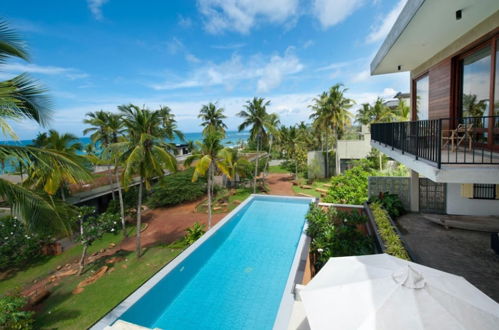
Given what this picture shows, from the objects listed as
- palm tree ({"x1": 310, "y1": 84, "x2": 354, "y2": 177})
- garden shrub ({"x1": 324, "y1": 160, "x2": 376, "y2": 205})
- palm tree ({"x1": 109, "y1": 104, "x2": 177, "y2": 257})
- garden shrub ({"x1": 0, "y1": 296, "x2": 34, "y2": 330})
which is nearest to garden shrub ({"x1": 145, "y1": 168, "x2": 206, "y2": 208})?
palm tree ({"x1": 109, "y1": 104, "x2": 177, "y2": 257})

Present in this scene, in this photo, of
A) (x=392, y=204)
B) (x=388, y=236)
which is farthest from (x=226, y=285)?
(x=392, y=204)

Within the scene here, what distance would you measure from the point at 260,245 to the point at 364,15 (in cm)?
1257

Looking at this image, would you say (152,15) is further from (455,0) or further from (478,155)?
(478,155)

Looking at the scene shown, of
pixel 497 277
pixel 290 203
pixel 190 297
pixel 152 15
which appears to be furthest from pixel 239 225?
pixel 152 15

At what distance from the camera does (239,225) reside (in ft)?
49.5

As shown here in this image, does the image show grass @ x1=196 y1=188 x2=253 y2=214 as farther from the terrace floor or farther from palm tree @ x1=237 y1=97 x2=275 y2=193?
the terrace floor

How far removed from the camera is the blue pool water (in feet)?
25.1

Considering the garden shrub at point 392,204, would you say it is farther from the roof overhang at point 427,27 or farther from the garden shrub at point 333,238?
the roof overhang at point 427,27

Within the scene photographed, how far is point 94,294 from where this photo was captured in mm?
10641

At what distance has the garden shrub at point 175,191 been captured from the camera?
23.6 meters

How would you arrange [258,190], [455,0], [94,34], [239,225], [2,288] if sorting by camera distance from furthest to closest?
[258,190] < [94,34] < [239,225] < [2,288] < [455,0]

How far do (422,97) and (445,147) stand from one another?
4281 mm

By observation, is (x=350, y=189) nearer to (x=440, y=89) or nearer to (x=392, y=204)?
(x=392, y=204)

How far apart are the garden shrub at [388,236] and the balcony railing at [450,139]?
261cm
